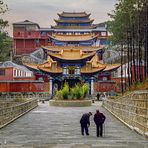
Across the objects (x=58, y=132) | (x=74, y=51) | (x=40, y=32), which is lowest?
(x=58, y=132)

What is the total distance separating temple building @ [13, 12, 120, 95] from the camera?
86312mm

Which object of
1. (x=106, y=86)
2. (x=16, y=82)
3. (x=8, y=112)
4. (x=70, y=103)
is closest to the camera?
(x=8, y=112)

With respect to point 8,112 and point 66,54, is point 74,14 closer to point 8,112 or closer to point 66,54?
point 66,54

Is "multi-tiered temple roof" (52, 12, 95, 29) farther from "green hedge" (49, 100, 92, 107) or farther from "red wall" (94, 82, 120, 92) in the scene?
"green hedge" (49, 100, 92, 107)

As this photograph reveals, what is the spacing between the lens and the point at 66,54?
8962 centimetres

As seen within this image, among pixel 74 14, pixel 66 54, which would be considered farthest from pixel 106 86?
pixel 74 14

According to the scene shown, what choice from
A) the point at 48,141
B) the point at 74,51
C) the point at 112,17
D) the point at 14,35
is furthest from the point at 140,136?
the point at 14,35

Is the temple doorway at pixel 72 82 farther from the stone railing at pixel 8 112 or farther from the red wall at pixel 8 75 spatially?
the stone railing at pixel 8 112

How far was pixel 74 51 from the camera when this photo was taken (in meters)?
89.6

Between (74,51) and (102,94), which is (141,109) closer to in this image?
(102,94)

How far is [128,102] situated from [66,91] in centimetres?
3090

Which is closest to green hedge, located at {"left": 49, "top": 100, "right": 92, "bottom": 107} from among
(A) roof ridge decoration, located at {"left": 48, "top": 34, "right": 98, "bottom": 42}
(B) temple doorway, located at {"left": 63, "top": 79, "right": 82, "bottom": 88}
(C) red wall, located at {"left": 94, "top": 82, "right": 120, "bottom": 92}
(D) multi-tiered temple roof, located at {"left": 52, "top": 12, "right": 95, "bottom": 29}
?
(C) red wall, located at {"left": 94, "top": 82, "right": 120, "bottom": 92}

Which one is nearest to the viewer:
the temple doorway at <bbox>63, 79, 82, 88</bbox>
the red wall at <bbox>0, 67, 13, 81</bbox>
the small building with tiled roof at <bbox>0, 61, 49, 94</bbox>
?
the small building with tiled roof at <bbox>0, 61, 49, 94</bbox>

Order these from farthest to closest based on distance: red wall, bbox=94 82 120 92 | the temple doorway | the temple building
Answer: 1. the temple doorway
2. the temple building
3. red wall, bbox=94 82 120 92
